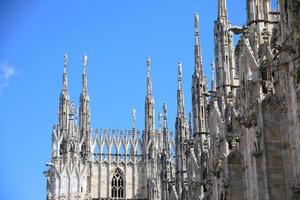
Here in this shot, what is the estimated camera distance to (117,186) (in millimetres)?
63781

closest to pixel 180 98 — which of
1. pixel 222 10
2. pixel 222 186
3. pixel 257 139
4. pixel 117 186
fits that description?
pixel 222 10

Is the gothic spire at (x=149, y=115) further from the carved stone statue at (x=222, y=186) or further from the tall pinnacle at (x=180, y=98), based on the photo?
the carved stone statue at (x=222, y=186)

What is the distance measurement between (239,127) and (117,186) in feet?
113

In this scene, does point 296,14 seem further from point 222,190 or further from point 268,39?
point 222,190

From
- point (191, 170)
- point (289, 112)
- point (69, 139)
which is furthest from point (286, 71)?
point (69, 139)

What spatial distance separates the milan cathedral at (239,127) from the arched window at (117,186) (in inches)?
146

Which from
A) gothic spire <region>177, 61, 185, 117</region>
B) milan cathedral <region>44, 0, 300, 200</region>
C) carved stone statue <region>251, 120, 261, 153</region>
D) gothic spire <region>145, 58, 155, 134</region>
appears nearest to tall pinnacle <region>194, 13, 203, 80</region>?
milan cathedral <region>44, 0, 300, 200</region>

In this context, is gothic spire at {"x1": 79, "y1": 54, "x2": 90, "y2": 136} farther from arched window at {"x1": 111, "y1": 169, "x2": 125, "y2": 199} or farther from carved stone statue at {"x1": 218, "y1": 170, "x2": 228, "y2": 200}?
carved stone statue at {"x1": 218, "y1": 170, "x2": 228, "y2": 200}

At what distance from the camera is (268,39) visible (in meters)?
29.0

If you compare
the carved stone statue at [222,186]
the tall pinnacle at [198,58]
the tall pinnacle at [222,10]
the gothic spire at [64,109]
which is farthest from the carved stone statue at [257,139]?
the gothic spire at [64,109]

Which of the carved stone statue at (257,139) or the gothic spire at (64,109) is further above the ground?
the gothic spire at (64,109)

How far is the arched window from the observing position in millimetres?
63353

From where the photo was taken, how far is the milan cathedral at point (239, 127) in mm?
23672

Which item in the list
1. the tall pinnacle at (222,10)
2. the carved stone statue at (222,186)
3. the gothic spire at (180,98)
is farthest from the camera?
the gothic spire at (180,98)
